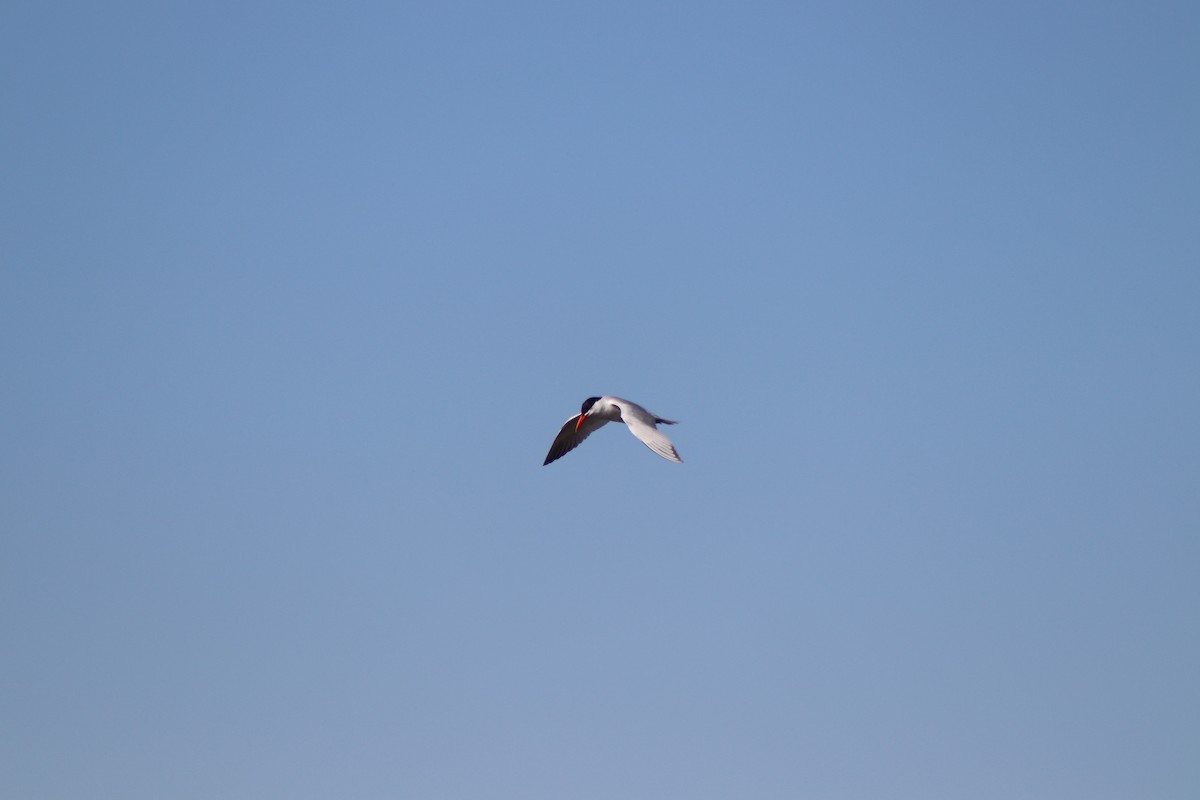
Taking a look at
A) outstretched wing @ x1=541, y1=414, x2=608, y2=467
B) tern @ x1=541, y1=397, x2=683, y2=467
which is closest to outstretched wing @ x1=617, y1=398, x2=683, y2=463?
tern @ x1=541, y1=397, x2=683, y2=467

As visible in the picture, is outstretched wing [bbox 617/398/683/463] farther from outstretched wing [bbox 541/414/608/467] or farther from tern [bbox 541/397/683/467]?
outstretched wing [bbox 541/414/608/467]

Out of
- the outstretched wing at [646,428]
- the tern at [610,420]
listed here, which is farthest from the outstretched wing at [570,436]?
the outstretched wing at [646,428]

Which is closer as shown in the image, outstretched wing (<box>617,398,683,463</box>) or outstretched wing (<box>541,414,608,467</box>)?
outstretched wing (<box>617,398,683,463</box>)

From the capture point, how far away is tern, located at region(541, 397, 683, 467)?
28.6 metres

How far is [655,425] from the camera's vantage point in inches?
1161

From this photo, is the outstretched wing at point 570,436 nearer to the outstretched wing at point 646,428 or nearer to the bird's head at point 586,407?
the bird's head at point 586,407

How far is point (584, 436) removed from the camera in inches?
1283

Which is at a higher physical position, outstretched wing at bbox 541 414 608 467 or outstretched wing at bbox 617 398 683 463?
outstretched wing at bbox 541 414 608 467

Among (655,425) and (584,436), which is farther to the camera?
(584,436)

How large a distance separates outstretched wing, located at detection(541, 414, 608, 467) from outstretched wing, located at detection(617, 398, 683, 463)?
1716mm

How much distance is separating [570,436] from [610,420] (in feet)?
3.89

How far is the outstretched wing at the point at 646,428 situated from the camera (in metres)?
28.1

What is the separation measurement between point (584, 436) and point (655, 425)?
340cm

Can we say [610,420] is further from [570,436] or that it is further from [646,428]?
[646,428]
